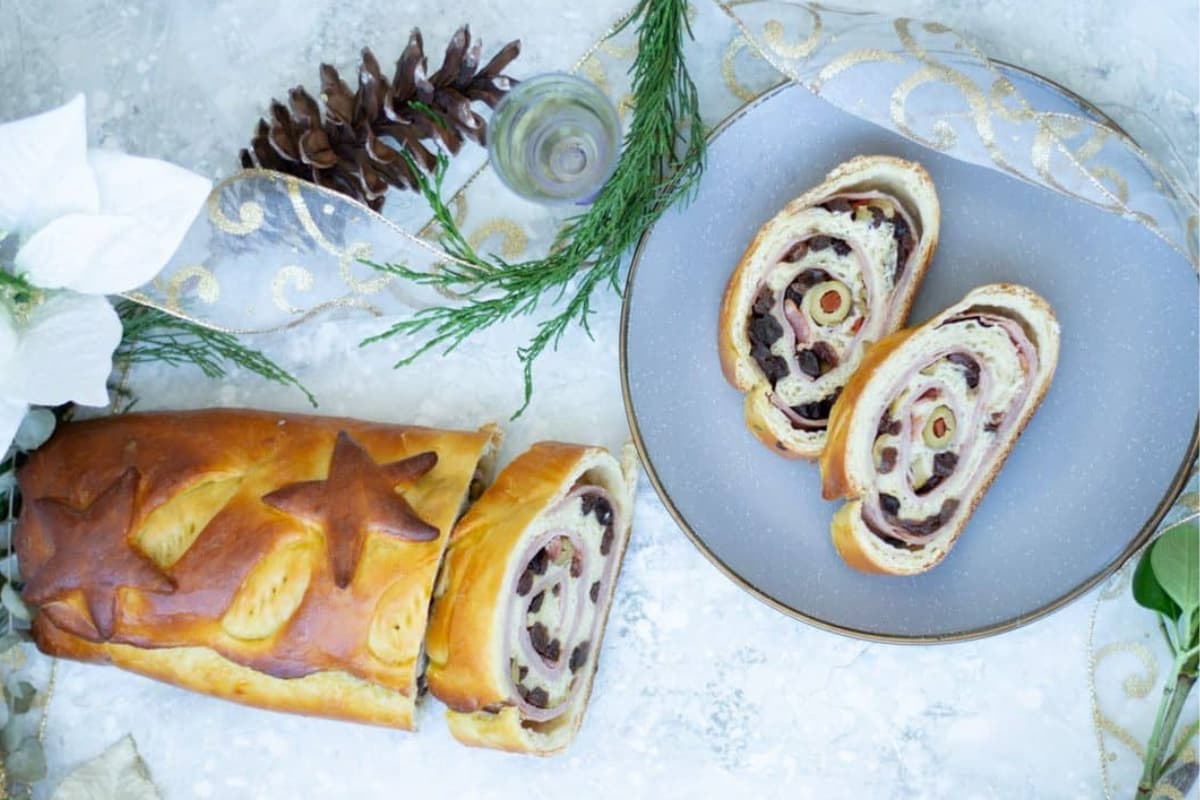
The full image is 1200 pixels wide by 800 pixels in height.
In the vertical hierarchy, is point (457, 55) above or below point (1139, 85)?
below

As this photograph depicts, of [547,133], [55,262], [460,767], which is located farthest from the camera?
[460,767]

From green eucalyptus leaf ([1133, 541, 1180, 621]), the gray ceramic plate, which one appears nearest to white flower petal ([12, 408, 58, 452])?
the gray ceramic plate

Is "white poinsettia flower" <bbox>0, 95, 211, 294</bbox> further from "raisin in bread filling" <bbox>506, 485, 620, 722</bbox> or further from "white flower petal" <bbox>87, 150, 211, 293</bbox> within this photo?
"raisin in bread filling" <bbox>506, 485, 620, 722</bbox>

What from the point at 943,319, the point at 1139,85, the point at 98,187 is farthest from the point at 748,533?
the point at 98,187

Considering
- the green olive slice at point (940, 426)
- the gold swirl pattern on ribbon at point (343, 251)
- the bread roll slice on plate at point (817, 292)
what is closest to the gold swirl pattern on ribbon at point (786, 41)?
the bread roll slice on plate at point (817, 292)

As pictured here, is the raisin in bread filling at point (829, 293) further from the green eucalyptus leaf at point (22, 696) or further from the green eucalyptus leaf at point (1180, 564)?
the green eucalyptus leaf at point (22, 696)

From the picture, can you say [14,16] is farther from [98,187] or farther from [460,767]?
[460,767]
